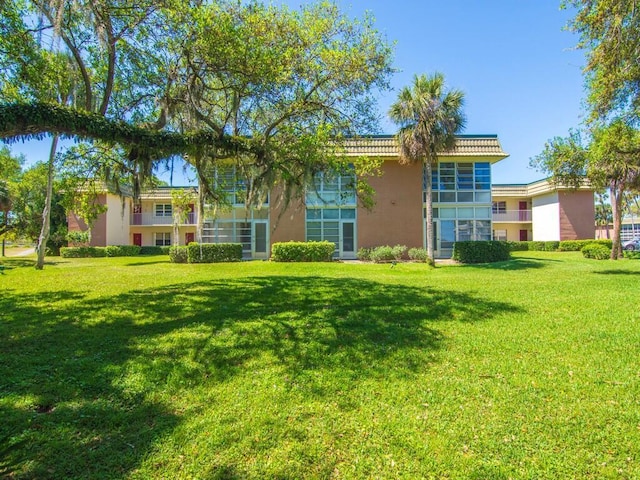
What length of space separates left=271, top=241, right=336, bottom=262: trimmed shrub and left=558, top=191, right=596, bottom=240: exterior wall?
23326 millimetres

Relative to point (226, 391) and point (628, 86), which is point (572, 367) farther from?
point (628, 86)

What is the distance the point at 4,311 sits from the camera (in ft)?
22.2

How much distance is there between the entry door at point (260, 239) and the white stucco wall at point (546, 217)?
81.5ft

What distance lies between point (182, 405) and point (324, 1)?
845cm

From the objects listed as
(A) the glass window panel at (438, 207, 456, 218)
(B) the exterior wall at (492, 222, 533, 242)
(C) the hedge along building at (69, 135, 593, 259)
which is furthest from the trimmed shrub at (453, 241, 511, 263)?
(B) the exterior wall at (492, 222, 533, 242)

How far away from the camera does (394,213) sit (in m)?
21.0

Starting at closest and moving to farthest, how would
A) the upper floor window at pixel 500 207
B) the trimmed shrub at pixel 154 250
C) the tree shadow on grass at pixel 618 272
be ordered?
the tree shadow on grass at pixel 618 272 < the trimmed shrub at pixel 154 250 < the upper floor window at pixel 500 207

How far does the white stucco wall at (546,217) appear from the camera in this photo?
30.2m

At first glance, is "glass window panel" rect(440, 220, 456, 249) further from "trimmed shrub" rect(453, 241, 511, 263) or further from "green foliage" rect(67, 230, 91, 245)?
"green foliage" rect(67, 230, 91, 245)

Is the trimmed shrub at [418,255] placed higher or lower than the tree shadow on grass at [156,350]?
higher

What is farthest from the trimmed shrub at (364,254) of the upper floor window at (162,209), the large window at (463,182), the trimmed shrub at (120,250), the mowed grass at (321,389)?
the upper floor window at (162,209)

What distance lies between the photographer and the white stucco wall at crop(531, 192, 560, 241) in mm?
30219

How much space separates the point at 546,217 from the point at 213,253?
95.9 ft

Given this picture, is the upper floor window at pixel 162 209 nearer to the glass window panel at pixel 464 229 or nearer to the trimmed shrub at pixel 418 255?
the trimmed shrub at pixel 418 255
